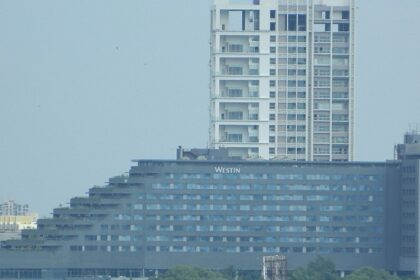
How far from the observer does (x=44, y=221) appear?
150000 mm

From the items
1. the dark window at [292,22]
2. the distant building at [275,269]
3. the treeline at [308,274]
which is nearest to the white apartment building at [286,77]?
the dark window at [292,22]

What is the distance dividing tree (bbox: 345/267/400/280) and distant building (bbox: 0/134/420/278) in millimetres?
9393

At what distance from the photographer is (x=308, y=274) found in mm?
137500

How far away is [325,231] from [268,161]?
5635mm

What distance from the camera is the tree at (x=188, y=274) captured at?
439 ft

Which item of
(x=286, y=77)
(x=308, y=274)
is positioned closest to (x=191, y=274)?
(x=308, y=274)

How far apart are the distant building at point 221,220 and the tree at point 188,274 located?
411 inches

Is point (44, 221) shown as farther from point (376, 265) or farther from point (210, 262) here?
point (376, 265)

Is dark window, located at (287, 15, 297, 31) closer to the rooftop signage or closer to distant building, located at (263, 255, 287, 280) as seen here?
the rooftop signage

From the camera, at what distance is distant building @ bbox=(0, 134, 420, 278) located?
147250mm

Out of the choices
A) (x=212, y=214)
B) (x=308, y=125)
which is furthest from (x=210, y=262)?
(x=308, y=125)

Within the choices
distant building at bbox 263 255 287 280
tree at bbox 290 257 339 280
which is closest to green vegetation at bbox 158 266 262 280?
tree at bbox 290 257 339 280

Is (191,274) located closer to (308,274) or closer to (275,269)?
(308,274)

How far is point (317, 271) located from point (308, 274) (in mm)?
2204
